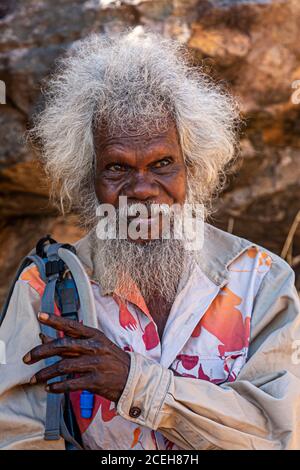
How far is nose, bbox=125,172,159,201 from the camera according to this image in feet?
10.5

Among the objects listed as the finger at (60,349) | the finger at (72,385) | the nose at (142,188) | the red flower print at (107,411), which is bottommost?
the red flower print at (107,411)

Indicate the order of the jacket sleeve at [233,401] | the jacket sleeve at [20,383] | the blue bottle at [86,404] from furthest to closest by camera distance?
the blue bottle at [86,404]
the jacket sleeve at [20,383]
the jacket sleeve at [233,401]

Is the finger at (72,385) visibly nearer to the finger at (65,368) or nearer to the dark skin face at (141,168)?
the finger at (65,368)

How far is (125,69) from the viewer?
3.37 meters

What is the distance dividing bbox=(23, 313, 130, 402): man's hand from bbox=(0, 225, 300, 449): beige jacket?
0.17 ft

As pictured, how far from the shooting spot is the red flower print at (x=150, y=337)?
316cm

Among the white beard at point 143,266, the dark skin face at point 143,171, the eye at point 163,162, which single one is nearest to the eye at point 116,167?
the dark skin face at point 143,171

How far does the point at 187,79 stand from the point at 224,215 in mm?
1566

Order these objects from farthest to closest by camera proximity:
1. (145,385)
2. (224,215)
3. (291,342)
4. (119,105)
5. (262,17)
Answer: (224,215), (262,17), (119,105), (291,342), (145,385)

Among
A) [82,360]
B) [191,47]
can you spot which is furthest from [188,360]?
[191,47]

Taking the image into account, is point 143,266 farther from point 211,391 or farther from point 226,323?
point 211,391

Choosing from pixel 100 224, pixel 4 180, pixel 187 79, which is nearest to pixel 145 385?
pixel 100 224

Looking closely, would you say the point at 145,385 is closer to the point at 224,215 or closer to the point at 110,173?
the point at 110,173

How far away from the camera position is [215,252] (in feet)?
11.3
